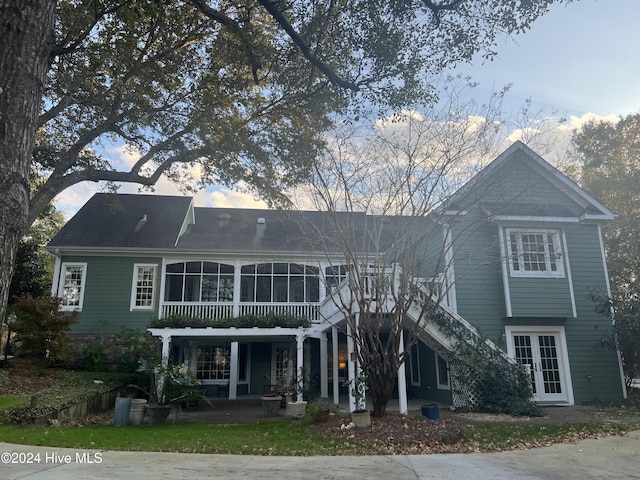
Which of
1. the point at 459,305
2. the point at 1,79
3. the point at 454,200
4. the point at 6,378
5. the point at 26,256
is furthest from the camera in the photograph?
the point at 26,256

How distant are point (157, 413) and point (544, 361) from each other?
36.0ft

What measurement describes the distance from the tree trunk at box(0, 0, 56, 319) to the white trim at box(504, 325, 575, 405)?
43.8ft

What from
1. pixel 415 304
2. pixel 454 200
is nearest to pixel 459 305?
pixel 415 304

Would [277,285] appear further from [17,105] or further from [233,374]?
[17,105]

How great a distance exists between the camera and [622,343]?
43.3ft

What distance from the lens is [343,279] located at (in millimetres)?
16875

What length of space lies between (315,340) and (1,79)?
17384 mm

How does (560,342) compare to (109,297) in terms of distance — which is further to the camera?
(109,297)

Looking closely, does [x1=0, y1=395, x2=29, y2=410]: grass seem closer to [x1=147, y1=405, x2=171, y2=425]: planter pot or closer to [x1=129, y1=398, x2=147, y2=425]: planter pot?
[x1=129, y1=398, x2=147, y2=425]: planter pot

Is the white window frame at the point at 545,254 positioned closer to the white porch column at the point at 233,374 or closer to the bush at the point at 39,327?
the white porch column at the point at 233,374

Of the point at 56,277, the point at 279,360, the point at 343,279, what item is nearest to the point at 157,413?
the point at 343,279

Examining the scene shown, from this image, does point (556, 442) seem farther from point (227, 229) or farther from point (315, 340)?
point (227, 229)

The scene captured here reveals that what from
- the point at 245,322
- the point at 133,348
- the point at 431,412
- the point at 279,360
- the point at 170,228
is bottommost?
the point at 431,412

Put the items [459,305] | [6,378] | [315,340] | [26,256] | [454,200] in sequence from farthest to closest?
[26,256], [315,340], [459,305], [6,378], [454,200]
